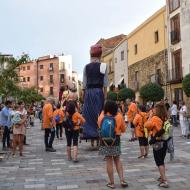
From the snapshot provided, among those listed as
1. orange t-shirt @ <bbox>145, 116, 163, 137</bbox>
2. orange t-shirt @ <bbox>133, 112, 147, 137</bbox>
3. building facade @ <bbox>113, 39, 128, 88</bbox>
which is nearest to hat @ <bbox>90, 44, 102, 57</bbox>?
orange t-shirt @ <bbox>133, 112, 147, 137</bbox>

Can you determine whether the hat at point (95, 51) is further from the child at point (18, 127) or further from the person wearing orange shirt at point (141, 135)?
the child at point (18, 127)

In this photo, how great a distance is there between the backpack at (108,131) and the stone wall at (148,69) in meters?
28.4

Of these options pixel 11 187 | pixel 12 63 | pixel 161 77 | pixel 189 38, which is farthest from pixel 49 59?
pixel 11 187

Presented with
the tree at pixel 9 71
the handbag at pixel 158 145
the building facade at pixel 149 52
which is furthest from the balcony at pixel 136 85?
the handbag at pixel 158 145

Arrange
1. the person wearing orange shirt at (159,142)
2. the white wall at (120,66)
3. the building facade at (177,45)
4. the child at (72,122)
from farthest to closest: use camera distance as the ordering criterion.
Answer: the white wall at (120,66) < the building facade at (177,45) < the child at (72,122) < the person wearing orange shirt at (159,142)

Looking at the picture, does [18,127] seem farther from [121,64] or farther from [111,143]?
[121,64]

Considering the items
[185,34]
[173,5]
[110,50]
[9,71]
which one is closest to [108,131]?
[9,71]

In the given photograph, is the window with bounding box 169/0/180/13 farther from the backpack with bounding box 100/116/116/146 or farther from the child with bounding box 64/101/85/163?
the backpack with bounding box 100/116/116/146

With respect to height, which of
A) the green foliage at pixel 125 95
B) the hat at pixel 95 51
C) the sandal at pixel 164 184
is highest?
the green foliage at pixel 125 95

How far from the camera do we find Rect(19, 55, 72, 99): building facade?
88.4 metres

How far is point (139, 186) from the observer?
714 centimetres

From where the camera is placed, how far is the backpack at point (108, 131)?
7.03 m

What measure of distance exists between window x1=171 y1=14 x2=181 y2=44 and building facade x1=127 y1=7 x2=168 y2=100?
135 centimetres

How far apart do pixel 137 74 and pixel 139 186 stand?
117 feet
